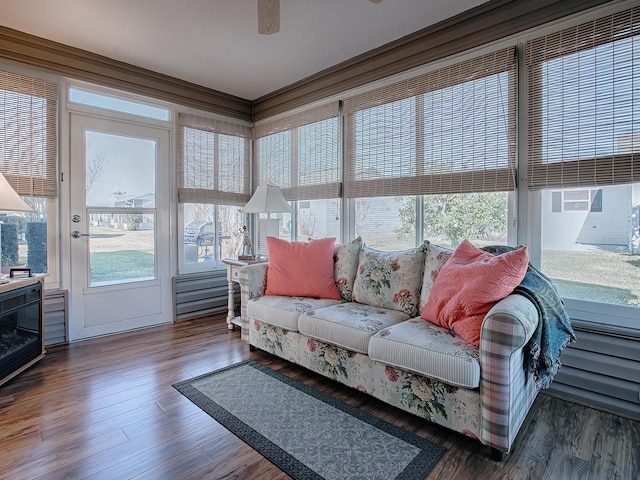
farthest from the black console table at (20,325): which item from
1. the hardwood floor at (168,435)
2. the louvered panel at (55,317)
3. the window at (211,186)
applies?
the window at (211,186)

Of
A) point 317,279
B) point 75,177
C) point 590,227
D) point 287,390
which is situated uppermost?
point 75,177

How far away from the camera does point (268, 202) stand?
3484 mm

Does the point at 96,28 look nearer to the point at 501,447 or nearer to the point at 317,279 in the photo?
the point at 317,279

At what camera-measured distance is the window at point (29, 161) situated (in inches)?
116

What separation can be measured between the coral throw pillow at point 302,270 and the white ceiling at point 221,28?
176 cm

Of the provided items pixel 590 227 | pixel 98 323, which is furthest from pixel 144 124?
pixel 590 227

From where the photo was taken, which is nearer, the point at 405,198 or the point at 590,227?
the point at 590,227

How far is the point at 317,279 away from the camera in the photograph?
3000 mm

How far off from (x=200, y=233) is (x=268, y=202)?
3.98 ft

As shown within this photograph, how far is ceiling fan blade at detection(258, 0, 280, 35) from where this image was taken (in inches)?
76.5

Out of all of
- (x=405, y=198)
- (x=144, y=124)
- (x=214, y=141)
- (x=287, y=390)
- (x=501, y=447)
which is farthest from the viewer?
(x=214, y=141)

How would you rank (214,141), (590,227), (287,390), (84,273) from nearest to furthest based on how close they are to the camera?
1. (590,227)
2. (287,390)
3. (84,273)
4. (214,141)

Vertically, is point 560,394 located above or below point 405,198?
below

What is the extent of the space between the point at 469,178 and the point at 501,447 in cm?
179
